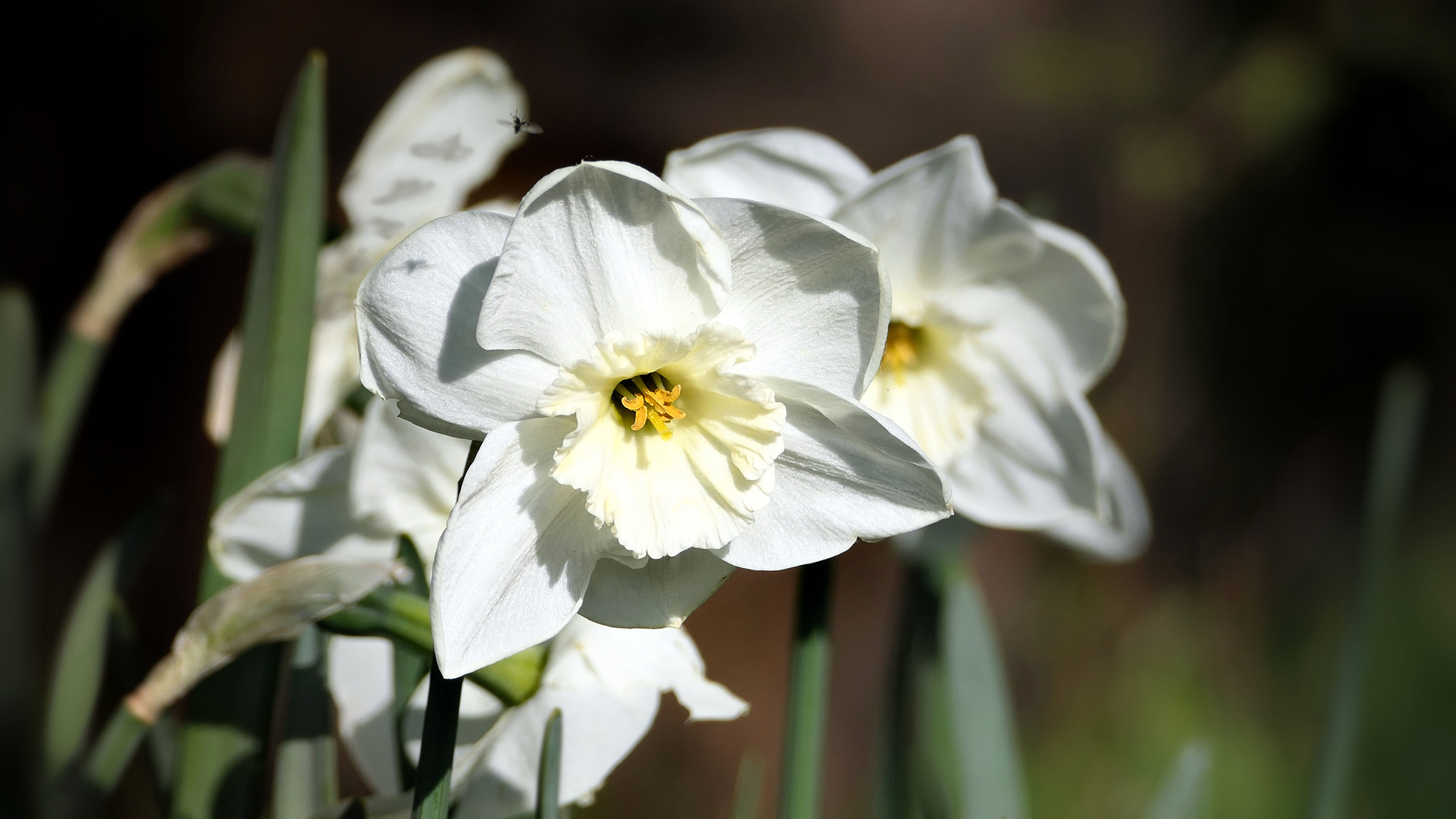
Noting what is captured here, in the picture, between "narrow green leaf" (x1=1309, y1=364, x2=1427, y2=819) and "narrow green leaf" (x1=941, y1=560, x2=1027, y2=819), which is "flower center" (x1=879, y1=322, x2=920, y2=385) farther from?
"narrow green leaf" (x1=1309, y1=364, x2=1427, y2=819)

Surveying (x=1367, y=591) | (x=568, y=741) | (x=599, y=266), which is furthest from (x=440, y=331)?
(x=1367, y=591)

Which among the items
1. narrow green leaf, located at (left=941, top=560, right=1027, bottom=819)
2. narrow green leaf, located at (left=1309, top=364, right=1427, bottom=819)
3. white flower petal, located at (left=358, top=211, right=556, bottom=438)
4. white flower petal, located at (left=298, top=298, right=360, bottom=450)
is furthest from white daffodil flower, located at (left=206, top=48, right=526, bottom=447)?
narrow green leaf, located at (left=1309, top=364, right=1427, bottom=819)

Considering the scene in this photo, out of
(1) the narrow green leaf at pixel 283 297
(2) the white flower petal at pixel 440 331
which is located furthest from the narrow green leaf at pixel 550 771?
(1) the narrow green leaf at pixel 283 297

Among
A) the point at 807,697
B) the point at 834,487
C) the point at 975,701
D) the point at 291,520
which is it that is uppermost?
the point at 834,487

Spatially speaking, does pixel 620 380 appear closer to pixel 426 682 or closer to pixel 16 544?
pixel 426 682

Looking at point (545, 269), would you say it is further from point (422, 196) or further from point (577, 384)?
point (422, 196)
